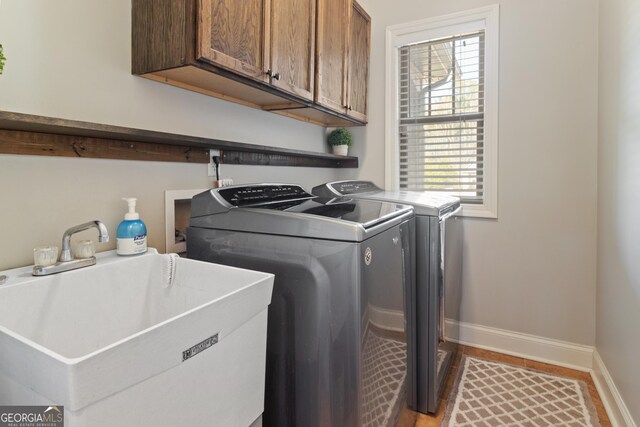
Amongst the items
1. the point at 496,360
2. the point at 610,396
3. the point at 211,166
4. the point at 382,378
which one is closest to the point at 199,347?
the point at 382,378

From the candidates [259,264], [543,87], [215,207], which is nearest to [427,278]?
[259,264]

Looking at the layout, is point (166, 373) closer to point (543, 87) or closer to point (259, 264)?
point (259, 264)

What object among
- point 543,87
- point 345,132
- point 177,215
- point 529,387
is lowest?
point 529,387

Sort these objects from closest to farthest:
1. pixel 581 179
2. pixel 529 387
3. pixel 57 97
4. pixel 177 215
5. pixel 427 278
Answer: pixel 57 97
pixel 177 215
pixel 427 278
pixel 529 387
pixel 581 179

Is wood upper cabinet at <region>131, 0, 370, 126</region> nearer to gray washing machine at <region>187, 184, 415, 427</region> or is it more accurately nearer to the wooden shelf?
the wooden shelf

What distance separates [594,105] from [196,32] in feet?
7.43

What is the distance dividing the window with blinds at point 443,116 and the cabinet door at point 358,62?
293 millimetres

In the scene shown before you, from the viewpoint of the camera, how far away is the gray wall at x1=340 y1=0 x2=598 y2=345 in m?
2.13

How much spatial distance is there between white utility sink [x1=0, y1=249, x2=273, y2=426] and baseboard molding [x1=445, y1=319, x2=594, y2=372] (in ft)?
4.93

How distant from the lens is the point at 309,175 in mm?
2535

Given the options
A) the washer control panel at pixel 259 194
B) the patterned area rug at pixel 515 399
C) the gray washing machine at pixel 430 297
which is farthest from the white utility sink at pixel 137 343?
the patterned area rug at pixel 515 399

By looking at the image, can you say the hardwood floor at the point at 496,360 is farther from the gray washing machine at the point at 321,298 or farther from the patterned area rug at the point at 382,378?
the gray washing machine at the point at 321,298

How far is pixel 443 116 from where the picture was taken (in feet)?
8.48

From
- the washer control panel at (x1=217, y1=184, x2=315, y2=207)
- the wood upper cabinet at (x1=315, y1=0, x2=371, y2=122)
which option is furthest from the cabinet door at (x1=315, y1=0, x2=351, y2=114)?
the washer control panel at (x1=217, y1=184, x2=315, y2=207)
